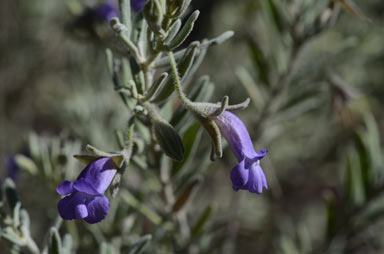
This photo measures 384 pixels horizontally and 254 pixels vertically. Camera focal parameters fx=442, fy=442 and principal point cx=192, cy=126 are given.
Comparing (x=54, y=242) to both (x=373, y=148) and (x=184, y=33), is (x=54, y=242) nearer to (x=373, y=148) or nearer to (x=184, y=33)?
(x=184, y=33)

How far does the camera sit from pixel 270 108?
2.26 meters

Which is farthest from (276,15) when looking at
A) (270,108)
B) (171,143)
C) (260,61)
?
(171,143)

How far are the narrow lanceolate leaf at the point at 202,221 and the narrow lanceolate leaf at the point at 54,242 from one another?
0.68 meters

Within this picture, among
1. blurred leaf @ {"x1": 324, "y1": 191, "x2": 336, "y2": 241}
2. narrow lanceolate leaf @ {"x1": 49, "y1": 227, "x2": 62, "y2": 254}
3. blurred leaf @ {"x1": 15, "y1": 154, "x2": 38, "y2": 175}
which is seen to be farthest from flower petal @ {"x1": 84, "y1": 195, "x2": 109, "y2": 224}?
blurred leaf @ {"x1": 324, "y1": 191, "x2": 336, "y2": 241}

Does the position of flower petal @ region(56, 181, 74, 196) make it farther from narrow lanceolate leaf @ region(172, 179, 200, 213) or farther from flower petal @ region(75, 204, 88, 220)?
narrow lanceolate leaf @ region(172, 179, 200, 213)

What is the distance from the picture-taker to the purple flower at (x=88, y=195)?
1095 mm

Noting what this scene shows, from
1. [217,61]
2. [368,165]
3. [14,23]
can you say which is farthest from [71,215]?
[14,23]

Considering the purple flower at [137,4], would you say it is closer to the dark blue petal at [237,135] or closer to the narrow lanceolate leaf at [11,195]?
the dark blue petal at [237,135]

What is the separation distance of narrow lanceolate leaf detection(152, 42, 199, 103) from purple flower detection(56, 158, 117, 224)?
0.27 meters

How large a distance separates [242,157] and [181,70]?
0.30 metres

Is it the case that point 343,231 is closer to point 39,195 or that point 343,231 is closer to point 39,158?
point 39,158

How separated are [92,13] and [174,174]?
2.96 feet

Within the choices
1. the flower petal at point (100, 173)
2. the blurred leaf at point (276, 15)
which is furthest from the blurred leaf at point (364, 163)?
the flower petal at point (100, 173)

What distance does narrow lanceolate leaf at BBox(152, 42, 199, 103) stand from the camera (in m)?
1.19
